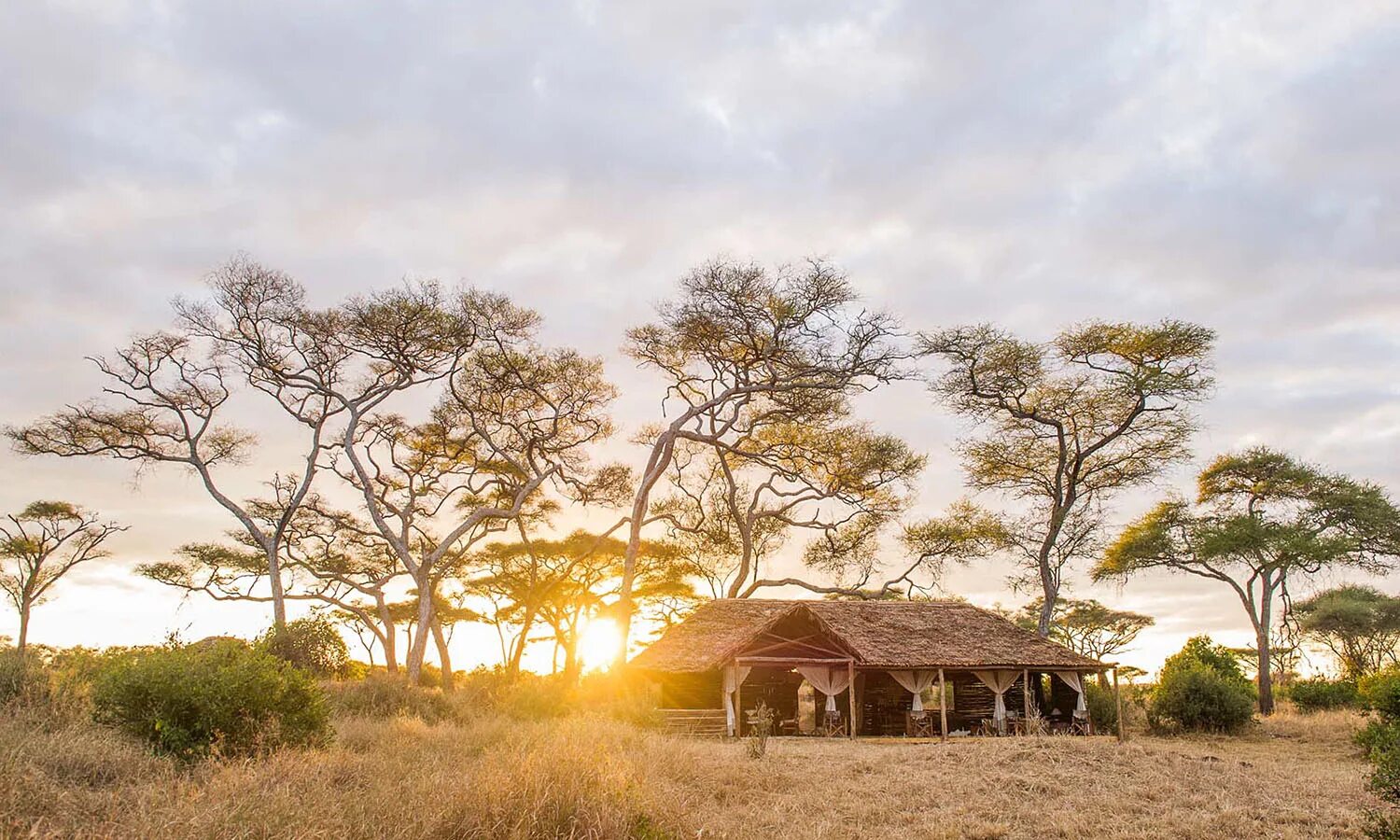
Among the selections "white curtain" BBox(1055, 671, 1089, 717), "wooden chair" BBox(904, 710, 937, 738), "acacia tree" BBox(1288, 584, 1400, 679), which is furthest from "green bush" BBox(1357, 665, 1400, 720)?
"acacia tree" BBox(1288, 584, 1400, 679)

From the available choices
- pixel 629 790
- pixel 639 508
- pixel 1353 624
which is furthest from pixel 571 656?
pixel 1353 624

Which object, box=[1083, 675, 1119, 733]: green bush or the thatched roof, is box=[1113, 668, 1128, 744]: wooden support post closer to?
the thatched roof

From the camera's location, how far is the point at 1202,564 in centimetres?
3150

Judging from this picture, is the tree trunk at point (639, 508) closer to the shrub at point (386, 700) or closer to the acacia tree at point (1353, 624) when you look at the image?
the shrub at point (386, 700)

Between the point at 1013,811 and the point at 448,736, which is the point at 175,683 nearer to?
the point at 448,736

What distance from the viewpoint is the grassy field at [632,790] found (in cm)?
737

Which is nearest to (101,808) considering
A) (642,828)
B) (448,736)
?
(642,828)

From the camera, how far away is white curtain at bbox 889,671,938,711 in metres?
24.3

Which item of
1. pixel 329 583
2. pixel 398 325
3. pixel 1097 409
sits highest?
pixel 398 325

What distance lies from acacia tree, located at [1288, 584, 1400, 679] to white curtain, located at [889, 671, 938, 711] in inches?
813

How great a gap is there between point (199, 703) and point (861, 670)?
18108mm

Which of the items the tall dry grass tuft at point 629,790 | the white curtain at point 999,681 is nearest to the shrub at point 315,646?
the tall dry grass tuft at point 629,790

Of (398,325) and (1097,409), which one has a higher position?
(398,325)

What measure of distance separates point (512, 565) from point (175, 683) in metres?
Result: 25.6
